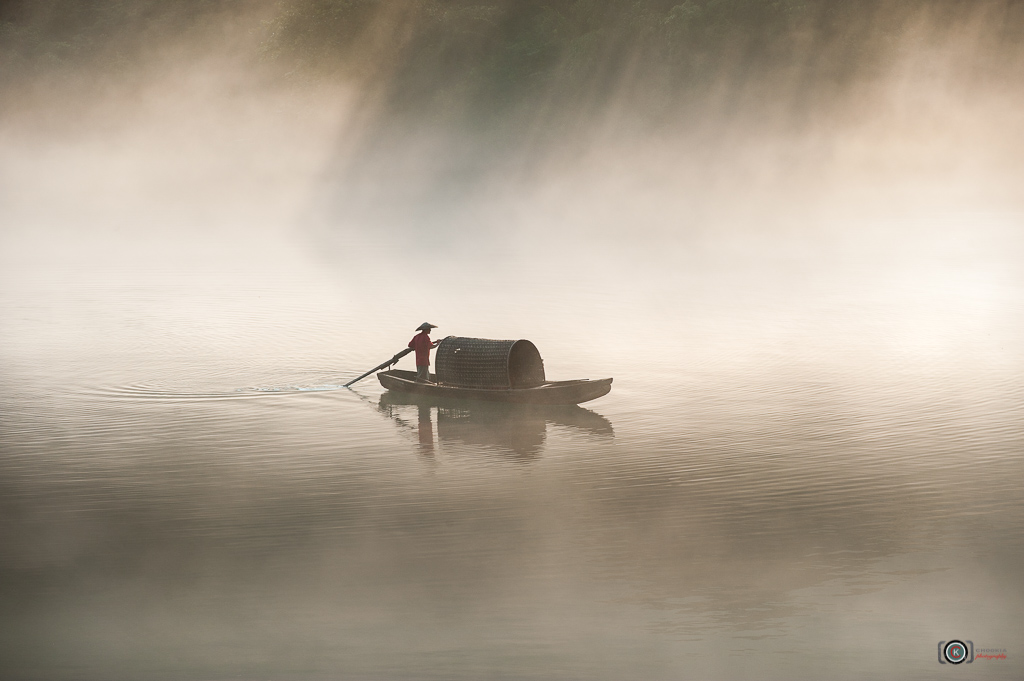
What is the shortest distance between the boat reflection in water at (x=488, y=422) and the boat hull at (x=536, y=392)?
0.52ft

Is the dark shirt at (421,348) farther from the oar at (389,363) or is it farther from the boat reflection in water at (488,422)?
the boat reflection in water at (488,422)

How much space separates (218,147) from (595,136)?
99.0ft

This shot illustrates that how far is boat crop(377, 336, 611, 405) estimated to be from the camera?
15.5 meters

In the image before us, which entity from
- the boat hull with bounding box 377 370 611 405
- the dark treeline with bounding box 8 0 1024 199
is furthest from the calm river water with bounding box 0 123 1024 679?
the dark treeline with bounding box 8 0 1024 199

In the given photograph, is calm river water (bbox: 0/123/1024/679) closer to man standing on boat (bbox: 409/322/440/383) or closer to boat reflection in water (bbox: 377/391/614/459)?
boat reflection in water (bbox: 377/391/614/459)

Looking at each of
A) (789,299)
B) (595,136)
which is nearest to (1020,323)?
(789,299)

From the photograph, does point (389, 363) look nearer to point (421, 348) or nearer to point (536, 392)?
point (421, 348)

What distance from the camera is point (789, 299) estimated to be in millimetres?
27859

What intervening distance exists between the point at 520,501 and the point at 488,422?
146 inches

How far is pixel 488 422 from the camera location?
1529 centimetres

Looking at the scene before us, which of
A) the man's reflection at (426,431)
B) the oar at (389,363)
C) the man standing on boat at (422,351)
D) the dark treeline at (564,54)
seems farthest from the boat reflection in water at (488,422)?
the dark treeline at (564,54)

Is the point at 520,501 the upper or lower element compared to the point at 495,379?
lower

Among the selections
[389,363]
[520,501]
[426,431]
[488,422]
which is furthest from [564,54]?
[520,501]

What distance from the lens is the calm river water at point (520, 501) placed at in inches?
332
